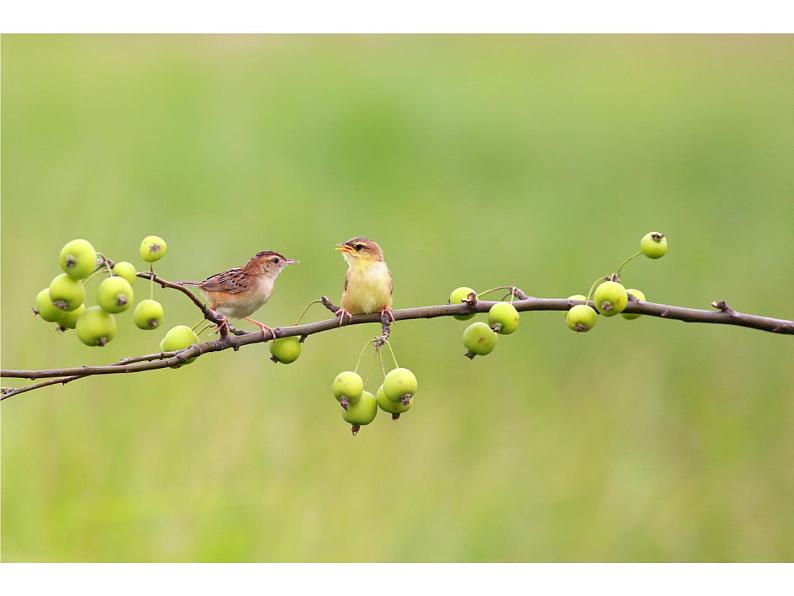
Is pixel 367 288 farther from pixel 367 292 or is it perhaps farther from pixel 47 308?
pixel 47 308

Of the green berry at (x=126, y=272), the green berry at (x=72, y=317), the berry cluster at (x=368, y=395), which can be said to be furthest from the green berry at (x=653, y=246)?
the green berry at (x=72, y=317)

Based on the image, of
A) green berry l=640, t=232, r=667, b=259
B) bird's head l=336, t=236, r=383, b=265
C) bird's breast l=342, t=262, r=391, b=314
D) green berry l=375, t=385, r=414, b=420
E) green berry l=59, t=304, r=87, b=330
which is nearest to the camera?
green berry l=59, t=304, r=87, b=330

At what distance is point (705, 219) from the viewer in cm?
1046

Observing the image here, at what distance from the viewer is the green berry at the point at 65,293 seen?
2262 mm

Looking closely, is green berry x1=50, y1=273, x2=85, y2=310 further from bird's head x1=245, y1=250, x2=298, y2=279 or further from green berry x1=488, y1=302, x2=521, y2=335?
bird's head x1=245, y1=250, x2=298, y2=279

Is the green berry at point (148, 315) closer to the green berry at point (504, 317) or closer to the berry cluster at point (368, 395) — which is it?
the berry cluster at point (368, 395)

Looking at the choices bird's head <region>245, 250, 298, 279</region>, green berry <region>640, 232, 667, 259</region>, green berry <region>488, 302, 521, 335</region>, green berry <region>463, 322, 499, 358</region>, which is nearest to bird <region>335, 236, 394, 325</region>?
bird's head <region>245, 250, 298, 279</region>

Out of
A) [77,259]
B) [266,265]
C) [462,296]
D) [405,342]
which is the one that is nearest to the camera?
[77,259]

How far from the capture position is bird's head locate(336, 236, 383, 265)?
135 inches

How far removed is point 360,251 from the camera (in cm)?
352

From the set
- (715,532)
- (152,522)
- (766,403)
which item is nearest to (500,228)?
(766,403)

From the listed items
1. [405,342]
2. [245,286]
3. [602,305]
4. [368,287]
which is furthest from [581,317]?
[405,342]

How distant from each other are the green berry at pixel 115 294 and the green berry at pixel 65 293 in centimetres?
6

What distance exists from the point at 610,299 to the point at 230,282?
1.48 meters
